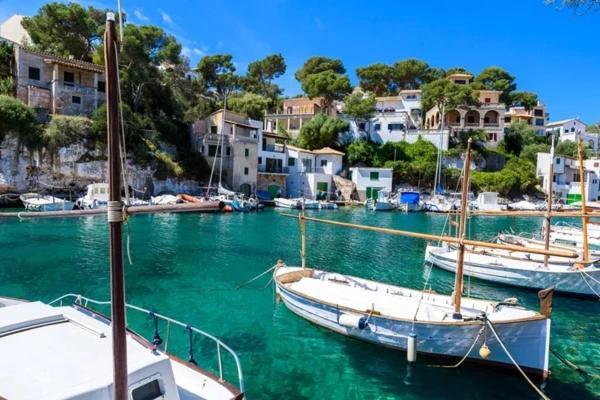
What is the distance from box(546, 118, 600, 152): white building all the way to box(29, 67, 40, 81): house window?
3782 inches

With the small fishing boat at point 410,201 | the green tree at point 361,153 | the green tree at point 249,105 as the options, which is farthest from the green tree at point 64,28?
the small fishing boat at point 410,201

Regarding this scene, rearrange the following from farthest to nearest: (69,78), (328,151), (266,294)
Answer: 1. (328,151)
2. (69,78)
3. (266,294)

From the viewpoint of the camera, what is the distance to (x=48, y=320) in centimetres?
664

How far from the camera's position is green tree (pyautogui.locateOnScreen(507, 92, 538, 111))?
82188mm

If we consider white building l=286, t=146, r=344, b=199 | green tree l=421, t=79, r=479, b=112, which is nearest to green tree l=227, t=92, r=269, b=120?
white building l=286, t=146, r=344, b=199

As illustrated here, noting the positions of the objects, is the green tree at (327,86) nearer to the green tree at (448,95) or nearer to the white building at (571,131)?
the green tree at (448,95)

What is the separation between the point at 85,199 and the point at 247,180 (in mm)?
21737

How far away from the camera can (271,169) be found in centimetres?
5906

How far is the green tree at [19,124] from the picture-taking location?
126 ft

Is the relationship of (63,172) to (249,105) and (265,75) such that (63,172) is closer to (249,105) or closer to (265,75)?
(249,105)

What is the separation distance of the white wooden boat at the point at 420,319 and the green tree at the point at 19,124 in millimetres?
39162

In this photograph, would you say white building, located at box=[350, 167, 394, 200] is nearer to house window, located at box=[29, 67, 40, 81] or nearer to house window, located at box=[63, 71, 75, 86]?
house window, located at box=[63, 71, 75, 86]

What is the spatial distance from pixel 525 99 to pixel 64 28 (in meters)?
87.4

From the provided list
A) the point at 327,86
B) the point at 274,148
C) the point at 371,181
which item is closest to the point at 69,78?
the point at 274,148
